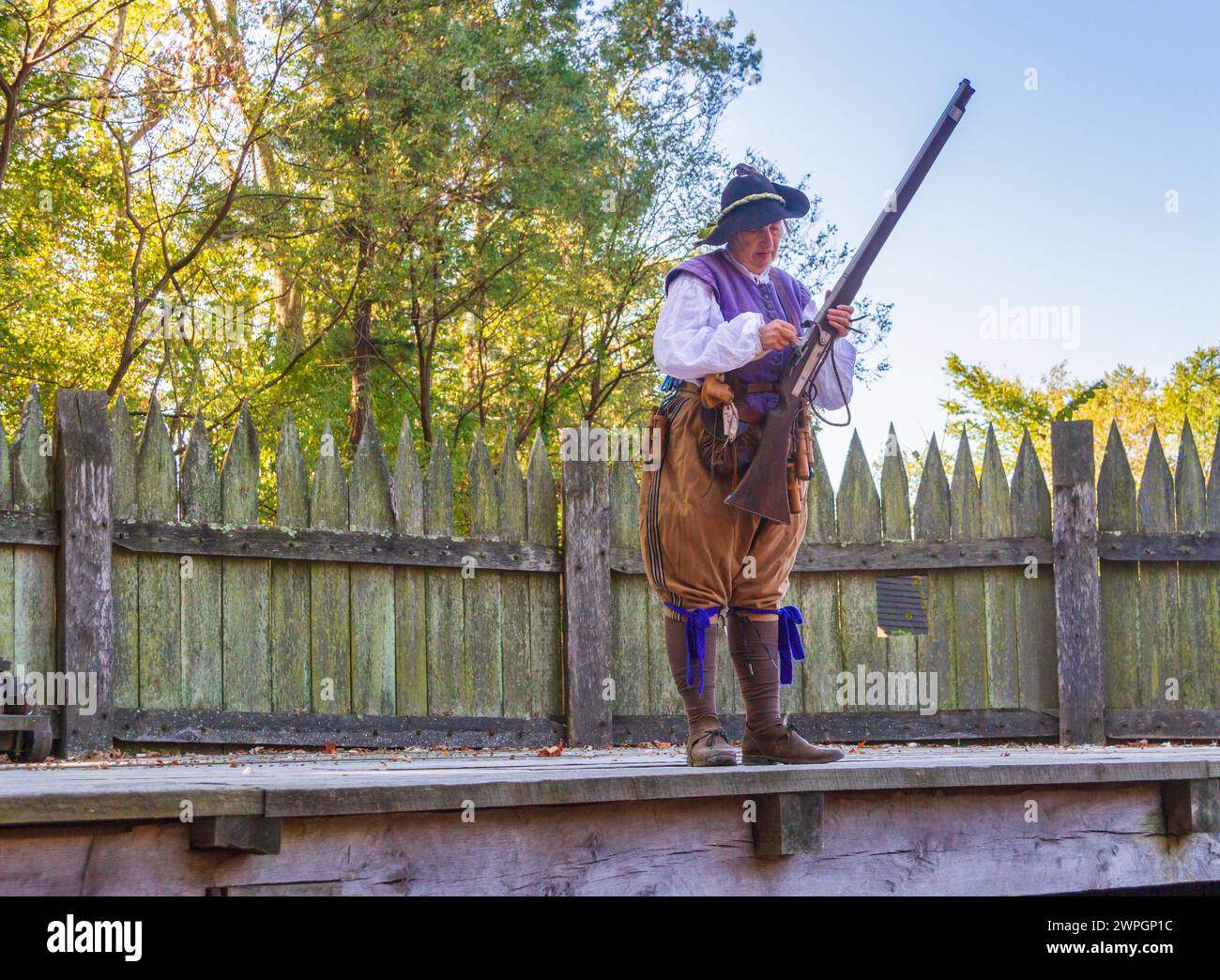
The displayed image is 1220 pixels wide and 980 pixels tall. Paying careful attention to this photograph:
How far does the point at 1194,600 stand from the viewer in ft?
26.9

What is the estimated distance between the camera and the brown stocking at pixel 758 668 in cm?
439

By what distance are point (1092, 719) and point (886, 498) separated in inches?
66.1

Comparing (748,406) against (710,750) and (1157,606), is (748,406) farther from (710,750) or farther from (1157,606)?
(1157,606)

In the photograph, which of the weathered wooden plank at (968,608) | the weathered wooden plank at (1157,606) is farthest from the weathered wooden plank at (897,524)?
the weathered wooden plank at (1157,606)

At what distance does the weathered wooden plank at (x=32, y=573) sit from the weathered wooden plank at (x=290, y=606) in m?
1.07

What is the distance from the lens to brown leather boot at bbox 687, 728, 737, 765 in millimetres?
4144

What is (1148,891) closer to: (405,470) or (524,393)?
(405,470)

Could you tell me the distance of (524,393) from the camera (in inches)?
658

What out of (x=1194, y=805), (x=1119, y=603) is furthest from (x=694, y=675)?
(x=1119, y=603)

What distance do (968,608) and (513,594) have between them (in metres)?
2.61

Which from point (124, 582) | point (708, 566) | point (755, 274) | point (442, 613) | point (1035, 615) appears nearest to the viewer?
point (708, 566)

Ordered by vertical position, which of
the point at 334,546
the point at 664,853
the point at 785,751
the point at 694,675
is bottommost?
the point at 664,853

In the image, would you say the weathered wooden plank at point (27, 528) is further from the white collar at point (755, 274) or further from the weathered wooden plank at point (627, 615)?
the white collar at point (755, 274)
